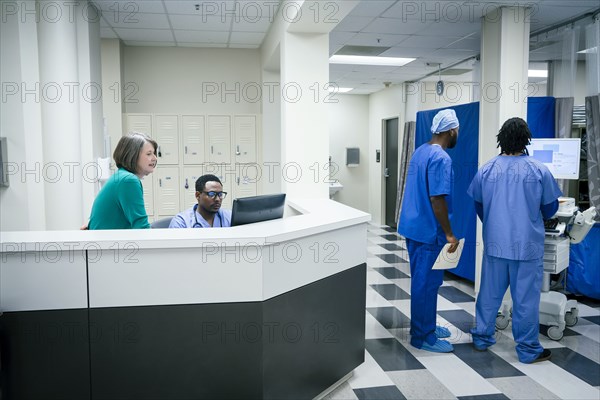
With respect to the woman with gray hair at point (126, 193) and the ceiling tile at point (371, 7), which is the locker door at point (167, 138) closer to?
the ceiling tile at point (371, 7)

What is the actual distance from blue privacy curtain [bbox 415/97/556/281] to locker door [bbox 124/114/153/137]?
10.4ft

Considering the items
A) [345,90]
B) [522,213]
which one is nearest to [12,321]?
[522,213]

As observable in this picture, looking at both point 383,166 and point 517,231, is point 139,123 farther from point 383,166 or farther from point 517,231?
point 383,166

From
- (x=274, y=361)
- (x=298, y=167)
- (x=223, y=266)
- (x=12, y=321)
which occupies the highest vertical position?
(x=298, y=167)

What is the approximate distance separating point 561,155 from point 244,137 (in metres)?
3.21

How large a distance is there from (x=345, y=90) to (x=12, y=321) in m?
7.45

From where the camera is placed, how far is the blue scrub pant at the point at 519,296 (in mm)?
2895

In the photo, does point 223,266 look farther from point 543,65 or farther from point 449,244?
point 543,65

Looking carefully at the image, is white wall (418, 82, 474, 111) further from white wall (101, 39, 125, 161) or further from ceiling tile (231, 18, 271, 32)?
white wall (101, 39, 125, 161)

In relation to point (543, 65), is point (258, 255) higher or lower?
lower

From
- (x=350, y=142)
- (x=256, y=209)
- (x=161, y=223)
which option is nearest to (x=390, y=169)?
(x=350, y=142)

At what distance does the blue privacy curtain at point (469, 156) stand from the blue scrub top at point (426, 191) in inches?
61.0

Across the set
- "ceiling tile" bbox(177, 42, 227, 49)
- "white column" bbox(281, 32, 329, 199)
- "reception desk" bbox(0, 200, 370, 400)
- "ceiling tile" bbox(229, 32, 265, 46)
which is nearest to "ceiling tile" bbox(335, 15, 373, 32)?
"white column" bbox(281, 32, 329, 199)

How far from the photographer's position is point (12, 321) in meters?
1.82
